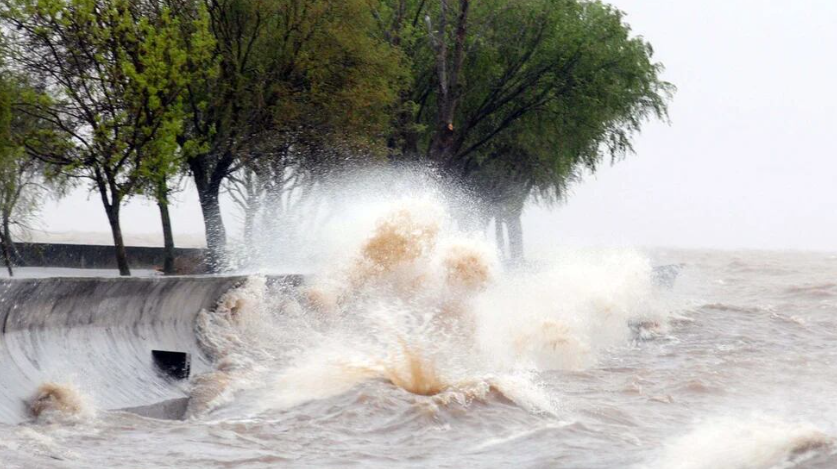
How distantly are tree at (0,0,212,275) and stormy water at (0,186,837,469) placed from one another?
441 cm

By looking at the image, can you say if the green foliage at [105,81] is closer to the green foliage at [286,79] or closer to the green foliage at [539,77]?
the green foliage at [286,79]

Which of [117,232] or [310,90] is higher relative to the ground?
[310,90]

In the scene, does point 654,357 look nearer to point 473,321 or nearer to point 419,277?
point 473,321

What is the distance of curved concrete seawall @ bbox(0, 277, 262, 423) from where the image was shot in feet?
38.3

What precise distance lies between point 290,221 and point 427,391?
2871 centimetres

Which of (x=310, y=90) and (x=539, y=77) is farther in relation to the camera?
(x=539, y=77)

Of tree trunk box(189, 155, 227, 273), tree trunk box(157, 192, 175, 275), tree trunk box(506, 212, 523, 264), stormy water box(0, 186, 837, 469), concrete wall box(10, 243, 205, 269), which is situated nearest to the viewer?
stormy water box(0, 186, 837, 469)

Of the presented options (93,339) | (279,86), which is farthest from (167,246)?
(93,339)

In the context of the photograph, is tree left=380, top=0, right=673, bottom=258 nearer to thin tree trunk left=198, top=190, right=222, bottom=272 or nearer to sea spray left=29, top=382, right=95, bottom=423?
thin tree trunk left=198, top=190, right=222, bottom=272

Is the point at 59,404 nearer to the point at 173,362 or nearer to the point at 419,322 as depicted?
the point at 173,362

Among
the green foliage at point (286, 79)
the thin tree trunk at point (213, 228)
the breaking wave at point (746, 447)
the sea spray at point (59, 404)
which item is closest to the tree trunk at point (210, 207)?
the thin tree trunk at point (213, 228)

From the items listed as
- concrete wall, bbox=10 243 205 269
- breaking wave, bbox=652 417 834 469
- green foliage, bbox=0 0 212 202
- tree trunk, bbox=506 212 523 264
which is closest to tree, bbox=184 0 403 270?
concrete wall, bbox=10 243 205 269

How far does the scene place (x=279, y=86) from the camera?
3278cm

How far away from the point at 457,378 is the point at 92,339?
3767mm
